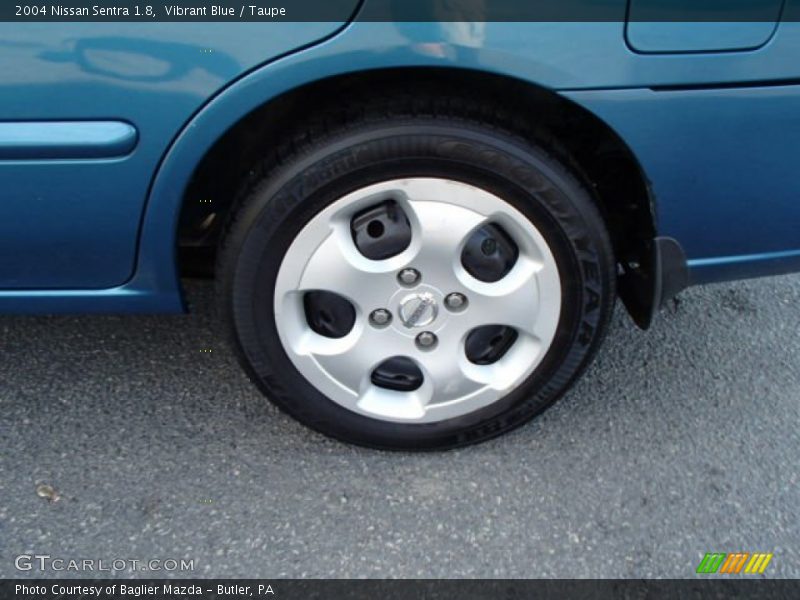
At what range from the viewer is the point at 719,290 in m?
2.61

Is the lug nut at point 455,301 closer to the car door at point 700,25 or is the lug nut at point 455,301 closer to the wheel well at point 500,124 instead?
the wheel well at point 500,124

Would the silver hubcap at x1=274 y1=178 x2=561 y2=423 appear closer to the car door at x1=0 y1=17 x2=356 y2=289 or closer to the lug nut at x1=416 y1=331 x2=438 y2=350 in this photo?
the lug nut at x1=416 y1=331 x2=438 y2=350

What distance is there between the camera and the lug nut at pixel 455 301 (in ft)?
5.87

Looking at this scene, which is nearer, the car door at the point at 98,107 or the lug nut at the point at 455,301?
the car door at the point at 98,107

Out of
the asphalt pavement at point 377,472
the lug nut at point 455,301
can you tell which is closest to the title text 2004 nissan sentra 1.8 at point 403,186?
the lug nut at point 455,301

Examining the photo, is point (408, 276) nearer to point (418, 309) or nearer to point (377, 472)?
point (418, 309)

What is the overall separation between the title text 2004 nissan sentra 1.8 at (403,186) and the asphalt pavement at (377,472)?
15cm

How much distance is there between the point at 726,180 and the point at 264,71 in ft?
3.19

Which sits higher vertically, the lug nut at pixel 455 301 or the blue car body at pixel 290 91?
the blue car body at pixel 290 91

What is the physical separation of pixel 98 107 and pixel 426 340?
0.85 metres

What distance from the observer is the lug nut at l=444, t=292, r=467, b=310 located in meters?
1.79

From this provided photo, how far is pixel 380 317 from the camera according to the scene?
5.93 feet

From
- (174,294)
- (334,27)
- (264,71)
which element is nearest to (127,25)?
(264,71)

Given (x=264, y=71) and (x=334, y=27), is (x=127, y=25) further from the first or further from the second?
(x=334, y=27)
